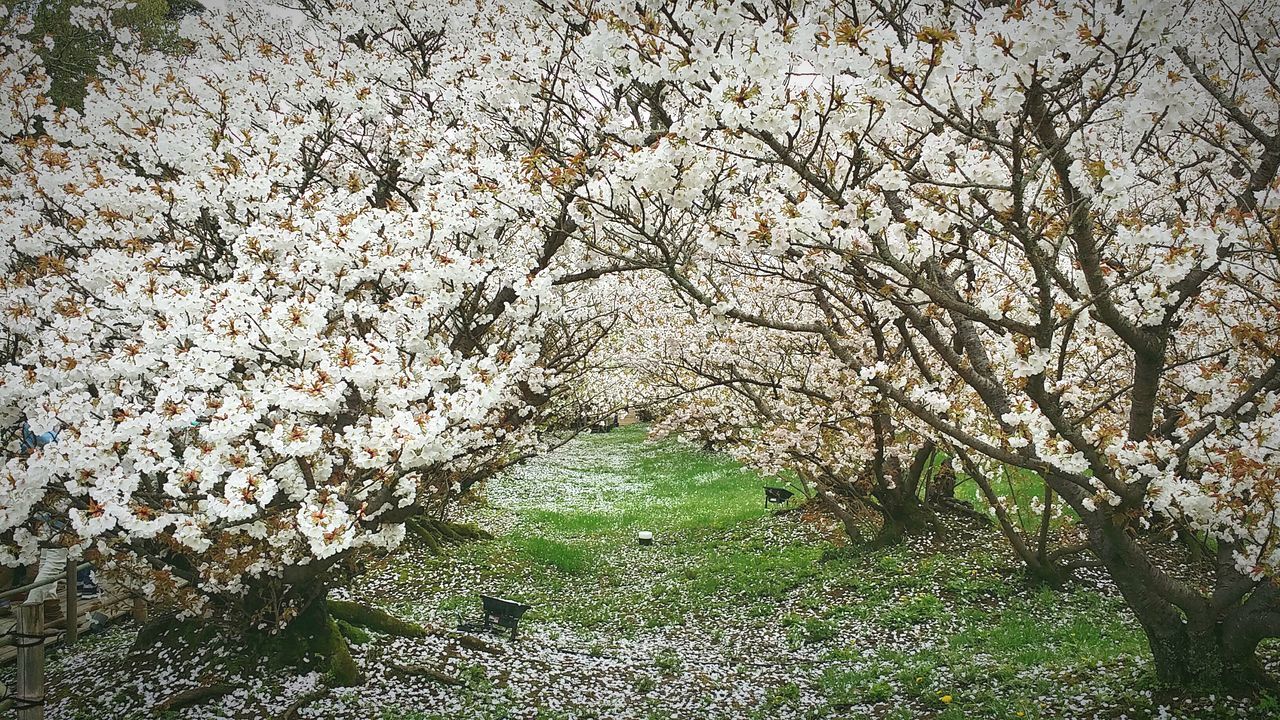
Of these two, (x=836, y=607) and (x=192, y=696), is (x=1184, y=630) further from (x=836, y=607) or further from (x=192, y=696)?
(x=192, y=696)

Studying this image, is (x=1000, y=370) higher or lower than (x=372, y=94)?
lower

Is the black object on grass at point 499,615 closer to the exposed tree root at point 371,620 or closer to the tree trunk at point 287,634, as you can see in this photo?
the exposed tree root at point 371,620

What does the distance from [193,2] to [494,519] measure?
495 inches

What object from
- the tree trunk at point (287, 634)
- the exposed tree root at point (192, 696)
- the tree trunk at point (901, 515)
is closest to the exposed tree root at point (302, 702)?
the tree trunk at point (287, 634)

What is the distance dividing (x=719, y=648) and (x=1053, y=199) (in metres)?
6.94

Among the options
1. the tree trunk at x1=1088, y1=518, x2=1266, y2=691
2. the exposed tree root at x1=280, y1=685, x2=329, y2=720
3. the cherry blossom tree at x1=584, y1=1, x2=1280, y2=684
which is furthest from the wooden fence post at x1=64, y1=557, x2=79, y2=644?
the tree trunk at x1=1088, y1=518, x2=1266, y2=691

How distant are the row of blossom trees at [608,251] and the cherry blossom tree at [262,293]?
4 centimetres

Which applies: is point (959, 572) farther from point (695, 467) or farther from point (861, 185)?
point (695, 467)

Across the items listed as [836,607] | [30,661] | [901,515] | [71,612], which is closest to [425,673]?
[30,661]

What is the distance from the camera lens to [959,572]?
1072 centimetres

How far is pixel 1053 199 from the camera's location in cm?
507

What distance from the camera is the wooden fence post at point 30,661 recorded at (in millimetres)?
4855

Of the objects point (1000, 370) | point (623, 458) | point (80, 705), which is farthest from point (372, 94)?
point (623, 458)

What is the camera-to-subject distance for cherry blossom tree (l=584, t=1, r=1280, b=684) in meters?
4.19
